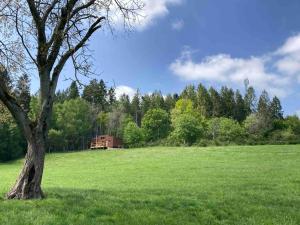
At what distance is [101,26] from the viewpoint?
16.6 metres

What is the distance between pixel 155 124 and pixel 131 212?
343 feet

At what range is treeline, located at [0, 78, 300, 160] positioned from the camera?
3735 inches

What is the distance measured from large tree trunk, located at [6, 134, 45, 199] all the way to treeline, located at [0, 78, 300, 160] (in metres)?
64.6

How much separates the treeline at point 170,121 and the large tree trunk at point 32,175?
64.6 meters

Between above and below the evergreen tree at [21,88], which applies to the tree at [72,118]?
above

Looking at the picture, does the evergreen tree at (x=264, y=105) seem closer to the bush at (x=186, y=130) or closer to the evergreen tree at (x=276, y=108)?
the evergreen tree at (x=276, y=108)

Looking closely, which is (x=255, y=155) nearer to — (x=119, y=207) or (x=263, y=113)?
(x=119, y=207)

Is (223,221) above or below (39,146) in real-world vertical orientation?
below

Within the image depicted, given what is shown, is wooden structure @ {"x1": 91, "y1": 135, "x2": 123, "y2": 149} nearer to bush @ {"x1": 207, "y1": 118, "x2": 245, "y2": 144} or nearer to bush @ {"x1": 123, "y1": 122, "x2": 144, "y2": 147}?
bush @ {"x1": 123, "y1": 122, "x2": 144, "y2": 147}

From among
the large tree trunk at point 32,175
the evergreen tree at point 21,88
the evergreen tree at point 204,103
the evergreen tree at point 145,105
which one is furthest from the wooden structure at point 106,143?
the large tree trunk at point 32,175

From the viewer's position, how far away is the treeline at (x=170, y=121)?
94875 mm

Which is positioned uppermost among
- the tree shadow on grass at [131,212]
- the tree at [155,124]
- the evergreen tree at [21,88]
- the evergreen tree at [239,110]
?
the evergreen tree at [239,110]

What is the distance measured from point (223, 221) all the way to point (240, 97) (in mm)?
139706

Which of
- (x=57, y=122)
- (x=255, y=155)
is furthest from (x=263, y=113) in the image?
(x=255, y=155)
